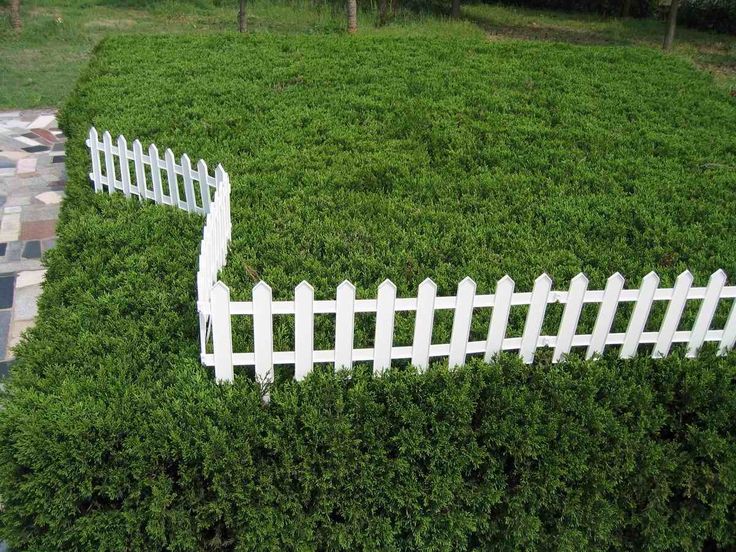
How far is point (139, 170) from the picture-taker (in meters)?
5.30

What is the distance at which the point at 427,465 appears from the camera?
306 cm

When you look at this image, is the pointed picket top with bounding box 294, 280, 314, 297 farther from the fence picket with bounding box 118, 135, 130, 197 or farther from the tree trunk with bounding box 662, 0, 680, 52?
the tree trunk with bounding box 662, 0, 680, 52

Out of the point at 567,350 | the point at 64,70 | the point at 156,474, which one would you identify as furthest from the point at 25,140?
the point at 567,350

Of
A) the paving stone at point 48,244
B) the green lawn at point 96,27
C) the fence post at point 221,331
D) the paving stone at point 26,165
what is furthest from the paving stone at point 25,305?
the green lawn at point 96,27

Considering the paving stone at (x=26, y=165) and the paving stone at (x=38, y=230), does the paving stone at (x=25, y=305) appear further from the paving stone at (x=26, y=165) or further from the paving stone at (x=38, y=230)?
the paving stone at (x=26, y=165)

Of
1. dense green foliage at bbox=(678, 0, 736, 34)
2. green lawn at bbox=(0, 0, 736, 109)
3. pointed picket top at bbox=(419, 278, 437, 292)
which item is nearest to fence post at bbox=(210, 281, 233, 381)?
pointed picket top at bbox=(419, 278, 437, 292)

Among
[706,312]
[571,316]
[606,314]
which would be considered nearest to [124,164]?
[571,316]

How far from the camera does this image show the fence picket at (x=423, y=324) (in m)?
3.06

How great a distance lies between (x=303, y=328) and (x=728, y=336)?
8.21 feet

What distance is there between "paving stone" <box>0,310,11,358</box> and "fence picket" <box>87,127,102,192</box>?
134 centimetres

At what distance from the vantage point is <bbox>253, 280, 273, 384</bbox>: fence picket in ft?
9.66

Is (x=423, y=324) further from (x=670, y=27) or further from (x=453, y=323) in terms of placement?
(x=670, y=27)

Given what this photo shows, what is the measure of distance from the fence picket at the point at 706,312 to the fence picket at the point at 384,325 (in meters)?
1.77

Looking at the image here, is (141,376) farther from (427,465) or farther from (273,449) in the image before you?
(427,465)
